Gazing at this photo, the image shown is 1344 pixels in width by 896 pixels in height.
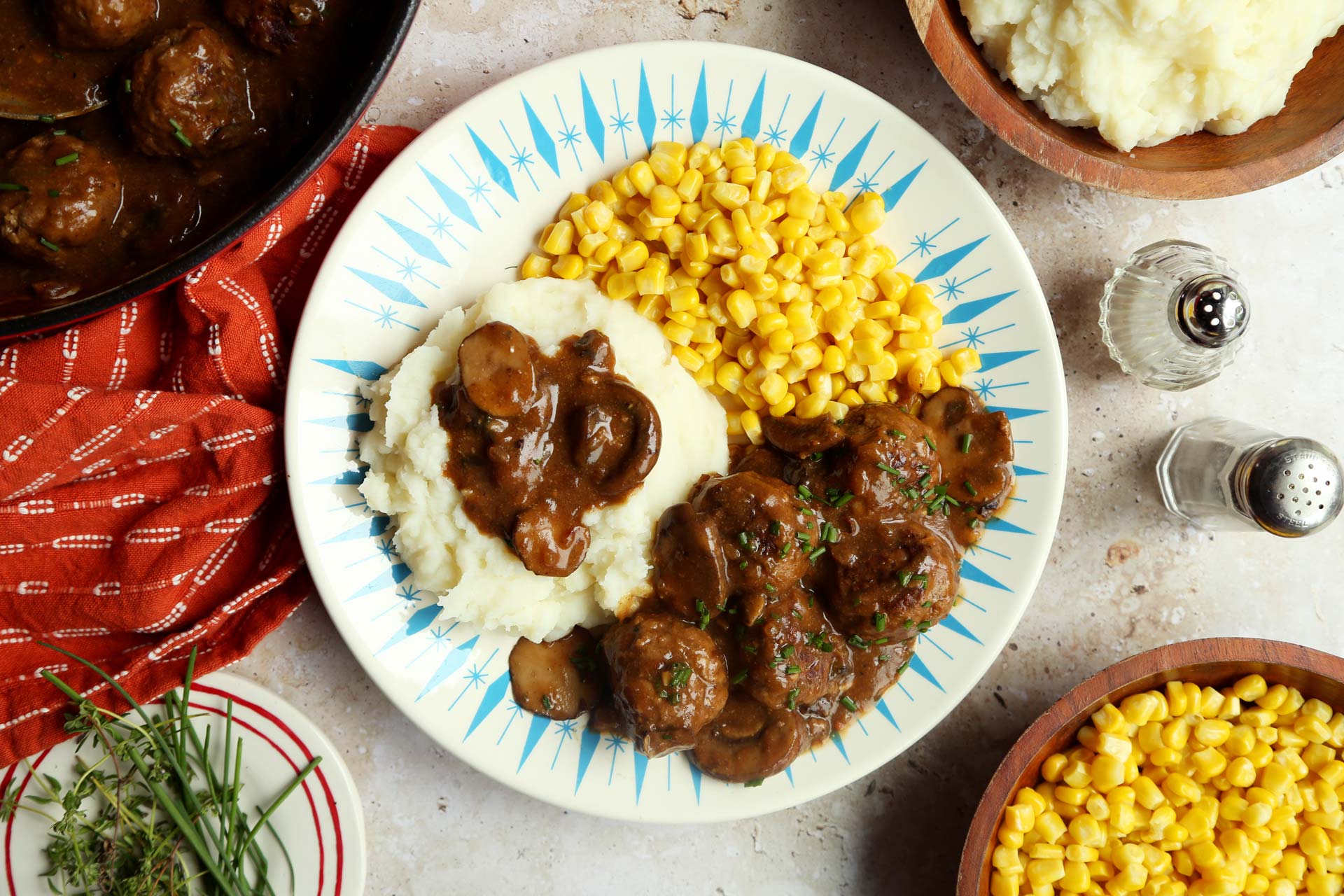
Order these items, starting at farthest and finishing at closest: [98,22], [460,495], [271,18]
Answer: [460,495] → [271,18] → [98,22]

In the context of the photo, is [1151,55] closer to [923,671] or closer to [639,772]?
[923,671]

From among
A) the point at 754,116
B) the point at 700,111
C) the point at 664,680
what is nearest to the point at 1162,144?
the point at 754,116

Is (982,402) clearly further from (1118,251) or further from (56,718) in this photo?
(56,718)

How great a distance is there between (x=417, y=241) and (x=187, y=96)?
1.03 meters

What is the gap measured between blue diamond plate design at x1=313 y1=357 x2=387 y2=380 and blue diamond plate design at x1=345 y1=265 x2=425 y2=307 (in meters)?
0.30

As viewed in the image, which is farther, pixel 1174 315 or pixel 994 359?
pixel 994 359

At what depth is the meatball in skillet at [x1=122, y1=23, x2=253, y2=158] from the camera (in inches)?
124

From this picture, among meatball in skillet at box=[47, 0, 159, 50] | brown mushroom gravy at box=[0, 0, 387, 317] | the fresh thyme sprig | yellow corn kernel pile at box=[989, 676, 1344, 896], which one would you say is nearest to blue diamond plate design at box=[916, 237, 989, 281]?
yellow corn kernel pile at box=[989, 676, 1344, 896]

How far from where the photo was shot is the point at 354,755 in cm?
433

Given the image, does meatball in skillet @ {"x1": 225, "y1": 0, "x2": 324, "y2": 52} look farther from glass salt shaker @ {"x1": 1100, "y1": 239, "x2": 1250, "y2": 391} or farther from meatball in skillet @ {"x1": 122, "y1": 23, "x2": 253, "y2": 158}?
glass salt shaker @ {"x1": 1100, "y1": 239, "x2": 1250, "y2": 391}

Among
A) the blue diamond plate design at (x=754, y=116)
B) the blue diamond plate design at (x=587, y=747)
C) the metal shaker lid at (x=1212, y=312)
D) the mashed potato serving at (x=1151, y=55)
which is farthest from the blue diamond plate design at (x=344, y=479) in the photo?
the metal shaker lid at (x=1212, y=312)

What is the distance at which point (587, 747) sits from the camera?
4.12m

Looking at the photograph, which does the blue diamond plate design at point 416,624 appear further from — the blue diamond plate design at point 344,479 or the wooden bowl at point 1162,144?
the wooden bowl at point 1162,144

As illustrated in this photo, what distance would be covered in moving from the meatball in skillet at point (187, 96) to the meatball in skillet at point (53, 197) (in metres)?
0.20
